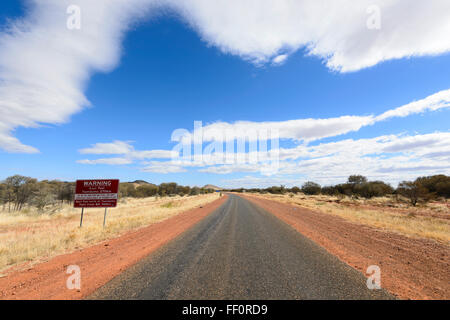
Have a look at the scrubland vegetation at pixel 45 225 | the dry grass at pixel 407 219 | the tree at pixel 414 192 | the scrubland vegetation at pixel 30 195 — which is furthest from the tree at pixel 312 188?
the scrubland vegetation at pixel 30 195

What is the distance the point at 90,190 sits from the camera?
13.8 m

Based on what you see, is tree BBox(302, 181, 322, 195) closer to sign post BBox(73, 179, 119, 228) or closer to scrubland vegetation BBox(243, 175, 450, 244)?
scrubland vegetation BBox(243, 175, 450, 244)

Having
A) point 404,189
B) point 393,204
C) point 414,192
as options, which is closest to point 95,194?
point 393,204

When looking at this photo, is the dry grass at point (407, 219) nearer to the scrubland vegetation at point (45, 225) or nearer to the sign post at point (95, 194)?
the scrubland vegetation at point (45, 225)

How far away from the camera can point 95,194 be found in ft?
45.2

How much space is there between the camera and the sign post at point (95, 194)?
13.6 m

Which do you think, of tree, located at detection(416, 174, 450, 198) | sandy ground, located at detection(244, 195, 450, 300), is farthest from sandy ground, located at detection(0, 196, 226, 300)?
tree, located at detection(416, 174, 450, 198)

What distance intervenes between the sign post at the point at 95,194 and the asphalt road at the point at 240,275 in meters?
8.42

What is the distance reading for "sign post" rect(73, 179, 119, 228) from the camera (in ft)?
44.7

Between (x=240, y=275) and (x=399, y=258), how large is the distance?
221 inches

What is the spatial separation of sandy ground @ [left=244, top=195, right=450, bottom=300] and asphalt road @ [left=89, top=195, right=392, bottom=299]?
1.94 ft
